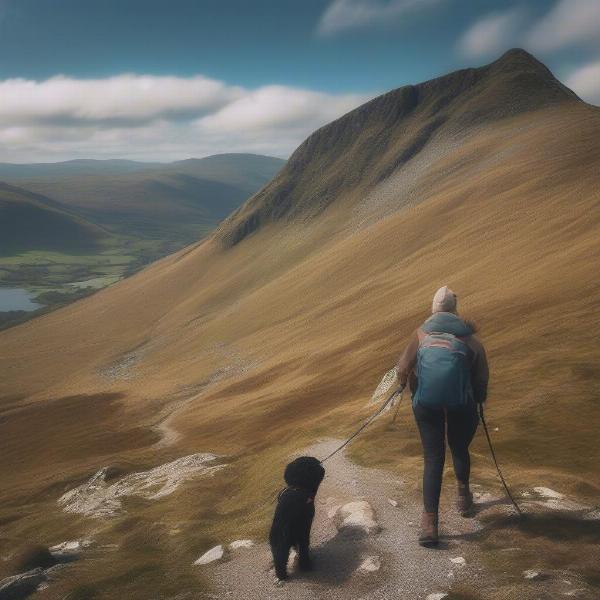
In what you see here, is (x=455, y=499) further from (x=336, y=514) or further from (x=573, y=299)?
(x=573, y=299)

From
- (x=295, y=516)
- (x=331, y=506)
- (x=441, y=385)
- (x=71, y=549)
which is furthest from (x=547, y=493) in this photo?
(x=71, y=549)

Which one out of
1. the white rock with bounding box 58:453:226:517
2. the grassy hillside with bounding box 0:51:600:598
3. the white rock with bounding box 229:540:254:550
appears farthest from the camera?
the white rock with bounding box 58:453:226:517

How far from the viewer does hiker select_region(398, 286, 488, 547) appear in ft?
35.0

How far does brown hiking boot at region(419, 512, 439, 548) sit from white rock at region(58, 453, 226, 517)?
1729cm

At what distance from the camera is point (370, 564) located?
11.3m

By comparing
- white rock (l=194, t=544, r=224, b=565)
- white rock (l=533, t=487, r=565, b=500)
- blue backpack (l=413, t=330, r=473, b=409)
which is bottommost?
white rock (l=194, t=544, r=224, b=565)

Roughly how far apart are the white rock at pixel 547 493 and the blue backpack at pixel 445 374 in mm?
5385

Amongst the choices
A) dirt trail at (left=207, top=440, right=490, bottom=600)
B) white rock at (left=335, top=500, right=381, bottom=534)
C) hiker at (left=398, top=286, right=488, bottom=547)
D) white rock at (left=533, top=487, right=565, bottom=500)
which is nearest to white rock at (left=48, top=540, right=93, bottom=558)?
dirt trail at (left=207, top=440, right=490, bottom=600)

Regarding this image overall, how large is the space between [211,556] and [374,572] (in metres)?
4.60

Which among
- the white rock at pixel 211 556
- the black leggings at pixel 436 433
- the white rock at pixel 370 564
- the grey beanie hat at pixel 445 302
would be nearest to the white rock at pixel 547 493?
the black leggings at pixel 436 433

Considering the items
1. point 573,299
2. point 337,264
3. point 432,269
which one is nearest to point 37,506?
point 573,299

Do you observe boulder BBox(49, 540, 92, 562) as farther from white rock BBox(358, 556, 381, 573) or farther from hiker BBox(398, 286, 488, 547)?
hiker BBox(398, 286, 488, 547)

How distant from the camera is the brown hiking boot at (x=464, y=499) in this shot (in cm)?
1236

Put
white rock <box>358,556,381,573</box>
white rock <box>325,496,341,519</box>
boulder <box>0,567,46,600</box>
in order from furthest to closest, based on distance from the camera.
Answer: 1. white rock <box>325,496,341,519</box>
2. boulder <box>0,567,46,600</box>
3. white rock <box>358,556,381,573</box>
